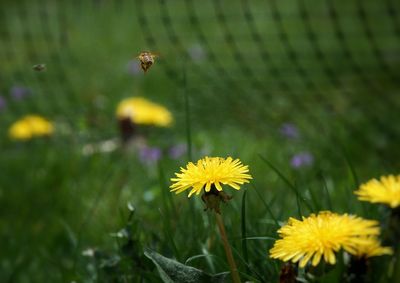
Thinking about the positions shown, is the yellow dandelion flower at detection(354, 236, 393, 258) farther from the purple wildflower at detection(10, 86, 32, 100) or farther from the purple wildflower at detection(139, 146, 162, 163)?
the purple wildflower at detection(10, 86, 32, 100)

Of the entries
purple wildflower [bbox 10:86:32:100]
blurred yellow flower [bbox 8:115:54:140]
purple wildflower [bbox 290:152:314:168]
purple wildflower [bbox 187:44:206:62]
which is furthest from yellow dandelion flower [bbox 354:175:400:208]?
purple wildflower [bbox 187:44:206:62]

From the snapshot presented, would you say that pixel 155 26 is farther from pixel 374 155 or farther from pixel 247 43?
pixel 374 155

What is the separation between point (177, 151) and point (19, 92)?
134 centimetres

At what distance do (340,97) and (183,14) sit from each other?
284 centimetres

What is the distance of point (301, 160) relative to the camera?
8.73 feet

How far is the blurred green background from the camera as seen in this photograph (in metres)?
1.88

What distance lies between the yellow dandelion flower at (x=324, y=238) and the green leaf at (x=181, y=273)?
9.0 inches

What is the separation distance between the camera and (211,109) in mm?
3688

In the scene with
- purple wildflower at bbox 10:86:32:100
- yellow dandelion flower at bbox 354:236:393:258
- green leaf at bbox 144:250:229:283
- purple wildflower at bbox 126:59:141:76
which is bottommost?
green leaf at bbox 144:250:229:283

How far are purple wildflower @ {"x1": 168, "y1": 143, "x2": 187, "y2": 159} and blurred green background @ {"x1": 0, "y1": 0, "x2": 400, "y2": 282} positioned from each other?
0.03 metres

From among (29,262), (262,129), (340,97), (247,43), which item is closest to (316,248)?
(29,262)

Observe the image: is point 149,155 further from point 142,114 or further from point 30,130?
point 30,130

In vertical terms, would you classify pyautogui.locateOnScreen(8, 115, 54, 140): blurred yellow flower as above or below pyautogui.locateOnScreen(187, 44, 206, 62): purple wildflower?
below

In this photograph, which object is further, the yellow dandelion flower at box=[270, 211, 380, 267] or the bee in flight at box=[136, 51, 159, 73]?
the bee in flight at box=[136, 51, 159, 73]
